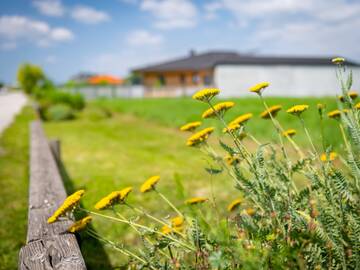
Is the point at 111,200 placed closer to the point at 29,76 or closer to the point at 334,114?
the point at 334,114

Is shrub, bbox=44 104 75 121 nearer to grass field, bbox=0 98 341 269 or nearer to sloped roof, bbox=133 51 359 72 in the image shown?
grass field, bbox=0 98 341 269

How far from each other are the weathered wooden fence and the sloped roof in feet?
82.6

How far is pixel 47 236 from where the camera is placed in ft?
4.69

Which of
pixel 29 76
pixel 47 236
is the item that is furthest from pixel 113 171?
pixel 29 76

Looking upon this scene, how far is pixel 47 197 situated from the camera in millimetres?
2025

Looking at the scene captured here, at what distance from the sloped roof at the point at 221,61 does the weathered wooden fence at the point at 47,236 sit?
25190 millimetres

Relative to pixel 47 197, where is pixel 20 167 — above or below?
below

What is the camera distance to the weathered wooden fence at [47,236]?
3.81 feet

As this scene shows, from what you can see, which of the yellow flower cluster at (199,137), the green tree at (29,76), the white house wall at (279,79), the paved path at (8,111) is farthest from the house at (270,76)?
the yellow flower cluster at (199,137)

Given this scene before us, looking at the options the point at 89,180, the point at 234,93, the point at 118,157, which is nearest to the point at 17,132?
the point at 118,157

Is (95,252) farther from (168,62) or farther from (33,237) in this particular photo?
(168,62)

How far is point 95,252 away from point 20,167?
127 inches

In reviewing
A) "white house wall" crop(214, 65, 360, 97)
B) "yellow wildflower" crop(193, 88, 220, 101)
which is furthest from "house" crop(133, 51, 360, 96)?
"yellow wildflower" crop(193, 88, 220, 101)

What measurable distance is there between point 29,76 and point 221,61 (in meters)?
24.0
